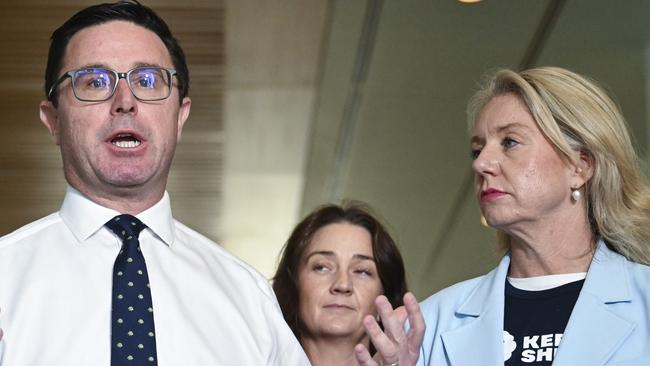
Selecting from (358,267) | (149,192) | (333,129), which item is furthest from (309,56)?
(149,192)

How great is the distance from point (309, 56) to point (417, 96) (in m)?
0.74

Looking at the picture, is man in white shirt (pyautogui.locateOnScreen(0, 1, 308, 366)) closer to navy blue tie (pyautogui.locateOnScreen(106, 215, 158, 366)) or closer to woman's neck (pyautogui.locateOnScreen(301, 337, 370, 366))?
navy blue tie (pyautogui.locateOnScreen(106, 215, 158, 366))

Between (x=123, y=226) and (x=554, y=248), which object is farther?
(x=554, y=248)

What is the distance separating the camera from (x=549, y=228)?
2.80 meters

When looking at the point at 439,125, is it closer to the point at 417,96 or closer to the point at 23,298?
the point at 417,96

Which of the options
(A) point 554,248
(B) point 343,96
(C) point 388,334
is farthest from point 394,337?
(B) point 343,96

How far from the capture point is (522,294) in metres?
2.76

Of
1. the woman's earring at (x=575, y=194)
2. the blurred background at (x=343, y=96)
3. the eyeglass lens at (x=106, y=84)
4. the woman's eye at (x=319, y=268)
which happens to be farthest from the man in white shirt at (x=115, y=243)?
the blurred background at (x=343, y=96)

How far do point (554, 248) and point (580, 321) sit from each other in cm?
24

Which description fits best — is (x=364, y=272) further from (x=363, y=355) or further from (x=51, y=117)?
(x=51, y=117)

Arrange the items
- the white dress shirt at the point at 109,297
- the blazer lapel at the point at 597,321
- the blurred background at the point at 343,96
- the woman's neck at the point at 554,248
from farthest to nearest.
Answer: the blurred background at the point at 343,96 → the woman's neck at the point at 554,248 → the blazer lapel at the point at 597,321 → the white dress shirt at the point at 109,297

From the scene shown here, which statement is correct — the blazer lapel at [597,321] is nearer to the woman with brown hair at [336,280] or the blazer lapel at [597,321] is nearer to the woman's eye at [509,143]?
the woman's eye at [509,143]

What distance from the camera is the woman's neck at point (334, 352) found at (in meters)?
3.51

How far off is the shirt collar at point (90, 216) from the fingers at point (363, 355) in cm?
49
